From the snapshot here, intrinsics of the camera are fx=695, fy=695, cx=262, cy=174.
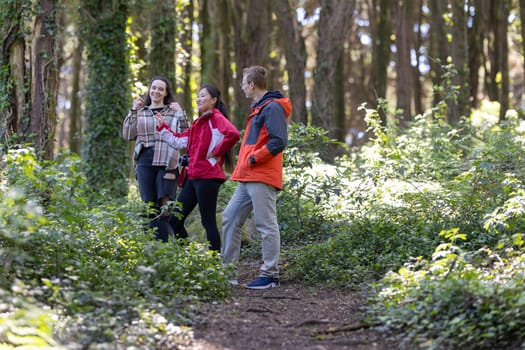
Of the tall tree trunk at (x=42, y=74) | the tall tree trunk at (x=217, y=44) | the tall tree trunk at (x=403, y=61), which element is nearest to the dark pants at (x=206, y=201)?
the tall tree trunk at (x=42, y=74)

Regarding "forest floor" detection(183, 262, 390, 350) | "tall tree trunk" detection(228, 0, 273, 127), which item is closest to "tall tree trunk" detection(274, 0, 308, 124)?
"tall tree trunk" detection(228, 0, 273, 127)

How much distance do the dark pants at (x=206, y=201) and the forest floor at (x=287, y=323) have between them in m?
0.89

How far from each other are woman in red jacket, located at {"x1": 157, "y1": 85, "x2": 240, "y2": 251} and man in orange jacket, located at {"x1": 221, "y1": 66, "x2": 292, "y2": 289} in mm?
379

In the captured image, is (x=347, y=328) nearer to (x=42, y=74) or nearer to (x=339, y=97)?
(x=42, y=74)

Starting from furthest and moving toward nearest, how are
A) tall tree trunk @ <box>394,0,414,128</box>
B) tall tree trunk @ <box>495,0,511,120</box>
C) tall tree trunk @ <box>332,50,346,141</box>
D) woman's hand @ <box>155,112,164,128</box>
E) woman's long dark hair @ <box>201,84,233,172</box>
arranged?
tall tree trunk @ <box>332,50,346,141</box> < tall tree trunk @ <box>495,0,511,120</box> < tall tree trunk @ <box>394,0,414,128</box> < woman's hand @ <box>155,112,164,128</box> < woman's long dark hair @ <box>201,84,233,172</box>

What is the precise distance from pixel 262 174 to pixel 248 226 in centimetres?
348

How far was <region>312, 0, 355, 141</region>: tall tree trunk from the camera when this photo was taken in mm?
17000

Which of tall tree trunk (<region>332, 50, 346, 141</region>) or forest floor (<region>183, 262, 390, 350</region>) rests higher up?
tall tree trunk (<region>332, 50, 346, 141</region>)

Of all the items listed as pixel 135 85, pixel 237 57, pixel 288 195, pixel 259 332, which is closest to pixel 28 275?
pixel 259 332

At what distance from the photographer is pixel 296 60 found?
60.2 ft

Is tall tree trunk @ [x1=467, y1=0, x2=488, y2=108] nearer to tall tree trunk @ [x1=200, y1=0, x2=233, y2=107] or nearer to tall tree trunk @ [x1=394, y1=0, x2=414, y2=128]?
tall tree trunk @ [x1=394, y1=0, x2=414, y2=128]

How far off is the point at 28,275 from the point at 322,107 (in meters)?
11.6

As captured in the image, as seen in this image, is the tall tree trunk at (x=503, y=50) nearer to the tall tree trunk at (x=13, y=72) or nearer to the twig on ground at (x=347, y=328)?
the tall tree trunk at (x=13, y=72)

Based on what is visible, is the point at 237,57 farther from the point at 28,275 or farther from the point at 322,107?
the point at 28,275
